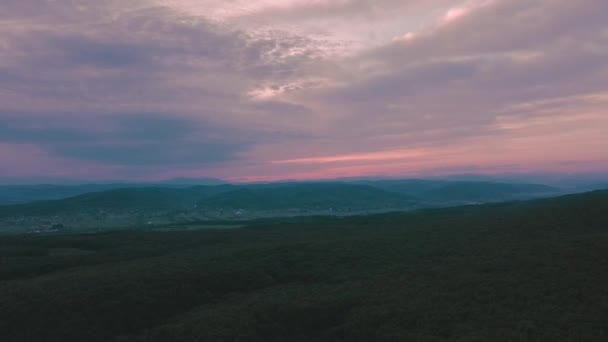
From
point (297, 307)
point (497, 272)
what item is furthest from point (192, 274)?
point (497, 272)

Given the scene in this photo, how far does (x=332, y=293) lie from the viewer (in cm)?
3722

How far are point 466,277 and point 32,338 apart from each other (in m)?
36.4

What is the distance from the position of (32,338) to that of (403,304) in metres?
27.8

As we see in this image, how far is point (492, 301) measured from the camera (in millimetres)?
30984

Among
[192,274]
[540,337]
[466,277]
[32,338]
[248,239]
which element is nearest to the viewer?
[540,337]

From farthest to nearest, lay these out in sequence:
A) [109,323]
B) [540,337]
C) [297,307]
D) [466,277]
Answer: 1. [466,277]
2. [297,307]
3. [109,323]
4. [540,337]

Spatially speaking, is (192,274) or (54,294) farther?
(192,274)

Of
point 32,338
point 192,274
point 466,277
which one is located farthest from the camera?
point 192,274

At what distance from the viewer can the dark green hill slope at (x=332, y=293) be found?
27812 mm

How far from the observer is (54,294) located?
34938 mm

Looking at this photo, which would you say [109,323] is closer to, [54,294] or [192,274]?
[54,294]

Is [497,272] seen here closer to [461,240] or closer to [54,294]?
[461,240]

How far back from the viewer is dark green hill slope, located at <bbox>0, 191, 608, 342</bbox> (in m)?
27.8

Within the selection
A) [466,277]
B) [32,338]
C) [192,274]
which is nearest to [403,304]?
[466,277]
